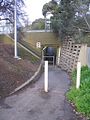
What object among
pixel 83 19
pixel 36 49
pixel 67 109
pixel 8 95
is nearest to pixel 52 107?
pixel 67 109

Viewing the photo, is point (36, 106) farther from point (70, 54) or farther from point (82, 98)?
point (70, 54)

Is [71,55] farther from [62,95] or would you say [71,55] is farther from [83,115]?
[83,115]

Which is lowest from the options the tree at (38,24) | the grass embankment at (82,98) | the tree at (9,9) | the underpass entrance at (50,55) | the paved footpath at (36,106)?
the underpass entrance at (50,55)

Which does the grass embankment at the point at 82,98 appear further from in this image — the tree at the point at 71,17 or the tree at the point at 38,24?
the tree at the point at 38,24

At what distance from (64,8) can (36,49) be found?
5237 millimetres

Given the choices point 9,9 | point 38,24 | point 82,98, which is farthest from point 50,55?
point 82,98

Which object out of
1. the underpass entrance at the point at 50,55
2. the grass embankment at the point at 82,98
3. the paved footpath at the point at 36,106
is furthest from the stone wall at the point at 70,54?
the grass embankment at the point at 82,98

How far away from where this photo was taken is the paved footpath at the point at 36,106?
25.4 ft

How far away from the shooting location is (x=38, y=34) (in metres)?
26.8

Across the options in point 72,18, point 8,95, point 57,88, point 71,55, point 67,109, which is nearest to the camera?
point 67,109

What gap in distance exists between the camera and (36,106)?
883 centimetres

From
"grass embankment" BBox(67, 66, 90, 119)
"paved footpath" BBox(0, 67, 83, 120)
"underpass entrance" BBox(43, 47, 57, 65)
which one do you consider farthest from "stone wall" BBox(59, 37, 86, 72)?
"grass embankment" BBox(67, 66, 90, 119)

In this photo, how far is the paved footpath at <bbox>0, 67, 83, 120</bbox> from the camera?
305 inches

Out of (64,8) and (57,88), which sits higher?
Answer: (64,8)
